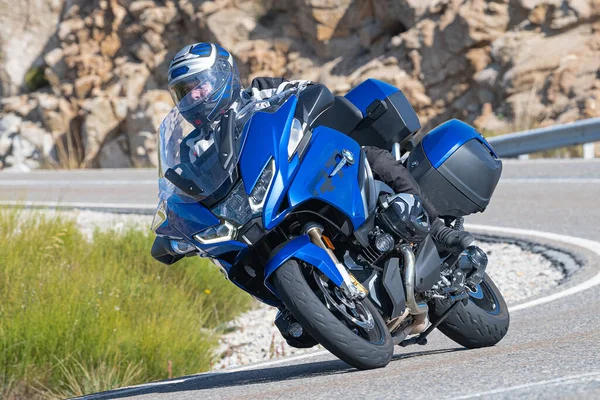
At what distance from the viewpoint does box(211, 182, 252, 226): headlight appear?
4.51 metres

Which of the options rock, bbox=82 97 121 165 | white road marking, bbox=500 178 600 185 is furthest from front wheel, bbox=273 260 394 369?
rock, bbox=82 97 121 165

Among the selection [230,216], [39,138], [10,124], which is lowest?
[10,124]

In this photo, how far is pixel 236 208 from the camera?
4.53m

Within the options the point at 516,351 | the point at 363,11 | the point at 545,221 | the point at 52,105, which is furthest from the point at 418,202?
the point at 52,105

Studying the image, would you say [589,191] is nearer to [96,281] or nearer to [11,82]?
[96,281]

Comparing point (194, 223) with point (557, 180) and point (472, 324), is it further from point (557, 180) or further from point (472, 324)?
point (557, 180)

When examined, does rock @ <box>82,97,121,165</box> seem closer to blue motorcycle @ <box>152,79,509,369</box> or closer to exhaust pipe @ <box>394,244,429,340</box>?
blue motorcycle @ <box>152,79,509,369</box>

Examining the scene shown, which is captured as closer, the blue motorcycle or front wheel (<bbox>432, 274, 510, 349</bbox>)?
the blue motorcycle

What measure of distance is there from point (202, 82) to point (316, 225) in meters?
0.85

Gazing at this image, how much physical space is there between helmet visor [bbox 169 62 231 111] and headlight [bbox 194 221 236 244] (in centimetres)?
59

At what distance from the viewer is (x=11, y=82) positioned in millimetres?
30359

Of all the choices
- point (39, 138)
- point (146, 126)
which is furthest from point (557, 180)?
point (39, 138)

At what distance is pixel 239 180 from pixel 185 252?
20.8 inches

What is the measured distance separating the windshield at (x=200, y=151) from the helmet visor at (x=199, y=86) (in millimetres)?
39
